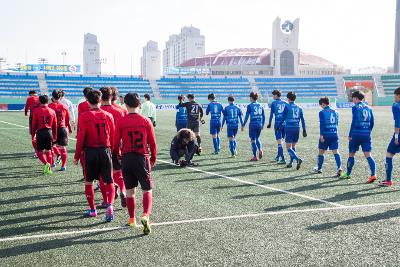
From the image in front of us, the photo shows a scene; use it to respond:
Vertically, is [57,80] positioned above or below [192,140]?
above

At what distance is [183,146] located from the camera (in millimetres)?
12773

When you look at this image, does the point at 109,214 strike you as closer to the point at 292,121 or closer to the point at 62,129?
the point at 62,129

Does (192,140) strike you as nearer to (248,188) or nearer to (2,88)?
(248,188)

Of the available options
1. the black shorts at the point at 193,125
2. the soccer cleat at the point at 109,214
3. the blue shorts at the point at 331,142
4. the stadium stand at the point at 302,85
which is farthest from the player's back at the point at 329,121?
the stadium stand at the point at 302,85

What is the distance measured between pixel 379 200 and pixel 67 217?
597cm

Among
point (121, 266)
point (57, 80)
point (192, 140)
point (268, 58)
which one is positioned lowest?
point (121, 266)

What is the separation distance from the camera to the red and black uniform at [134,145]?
638 centimetres

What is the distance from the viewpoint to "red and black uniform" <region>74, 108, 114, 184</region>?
701 centimetres

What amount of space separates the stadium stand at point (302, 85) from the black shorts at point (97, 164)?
74.2 metres

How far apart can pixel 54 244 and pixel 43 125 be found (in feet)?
19.3

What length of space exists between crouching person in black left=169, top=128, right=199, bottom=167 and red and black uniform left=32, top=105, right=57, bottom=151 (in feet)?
11.3

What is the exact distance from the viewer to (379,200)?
8.57 metres

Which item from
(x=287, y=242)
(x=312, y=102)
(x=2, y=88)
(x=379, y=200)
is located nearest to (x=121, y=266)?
(x=287, y=242)

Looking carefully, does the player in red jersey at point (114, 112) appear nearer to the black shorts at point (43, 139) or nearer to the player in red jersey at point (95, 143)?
the player in red jersey at point (95, 143)
